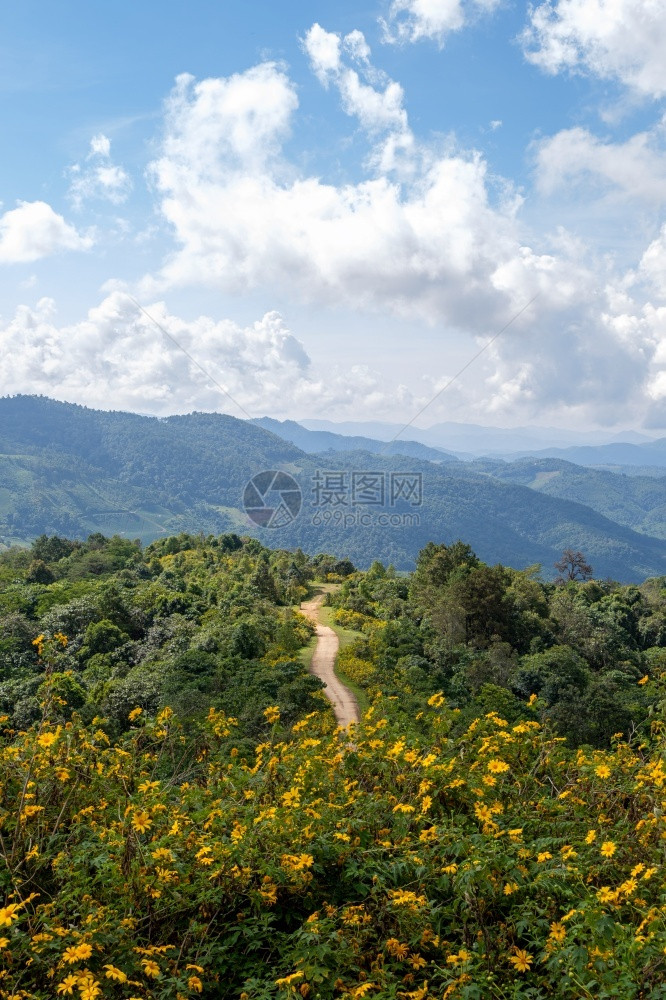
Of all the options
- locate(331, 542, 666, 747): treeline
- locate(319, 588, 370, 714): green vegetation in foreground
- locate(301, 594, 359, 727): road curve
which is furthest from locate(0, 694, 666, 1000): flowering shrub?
locate(331, 542, 666, 747): treeline

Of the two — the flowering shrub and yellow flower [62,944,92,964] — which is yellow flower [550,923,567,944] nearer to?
the flowering shrub

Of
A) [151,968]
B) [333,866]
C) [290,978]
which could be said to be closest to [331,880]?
[333,866]

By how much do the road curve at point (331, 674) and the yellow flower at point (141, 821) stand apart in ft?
32.7

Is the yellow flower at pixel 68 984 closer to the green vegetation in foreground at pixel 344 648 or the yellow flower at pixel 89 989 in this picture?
the yellow flower at pixel 89 989

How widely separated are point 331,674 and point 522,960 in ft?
68.4

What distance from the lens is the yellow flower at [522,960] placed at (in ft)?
10.6

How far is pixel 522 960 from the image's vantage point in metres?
3.28

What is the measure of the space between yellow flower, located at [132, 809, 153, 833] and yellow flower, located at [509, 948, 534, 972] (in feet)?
6.64

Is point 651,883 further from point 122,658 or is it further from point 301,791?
point 122,658

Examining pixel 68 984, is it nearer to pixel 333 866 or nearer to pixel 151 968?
pixel 151 968

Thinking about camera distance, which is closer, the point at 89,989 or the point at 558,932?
the point at 89,989

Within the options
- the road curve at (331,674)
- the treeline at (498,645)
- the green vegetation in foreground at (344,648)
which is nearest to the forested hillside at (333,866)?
the road curve at (331,674)

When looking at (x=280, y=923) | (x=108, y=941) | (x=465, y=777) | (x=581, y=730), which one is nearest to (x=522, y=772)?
(x=465, y=777)

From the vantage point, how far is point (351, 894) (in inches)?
157
